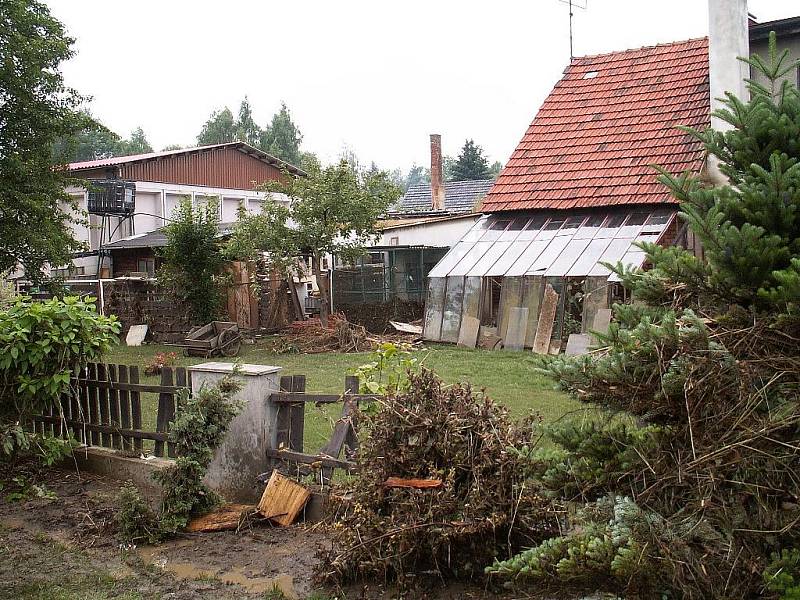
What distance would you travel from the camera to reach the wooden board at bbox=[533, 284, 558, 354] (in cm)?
1741

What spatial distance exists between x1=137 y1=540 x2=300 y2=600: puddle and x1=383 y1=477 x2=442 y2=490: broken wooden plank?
0.93 meters

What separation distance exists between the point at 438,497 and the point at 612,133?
17.4m

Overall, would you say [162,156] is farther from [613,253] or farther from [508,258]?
[613,253]

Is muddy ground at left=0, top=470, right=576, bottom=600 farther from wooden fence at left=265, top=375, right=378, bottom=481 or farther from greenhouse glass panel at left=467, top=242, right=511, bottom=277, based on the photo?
greenhouse glass panel at left=467, top=242, right=511, bottom=277

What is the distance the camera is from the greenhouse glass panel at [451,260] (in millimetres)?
19062

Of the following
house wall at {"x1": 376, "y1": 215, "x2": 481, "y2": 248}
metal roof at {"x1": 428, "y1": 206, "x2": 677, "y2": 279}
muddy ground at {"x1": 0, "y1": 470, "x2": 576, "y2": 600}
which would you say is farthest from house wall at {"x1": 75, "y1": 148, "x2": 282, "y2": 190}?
muddy ground at {"x1": 0, "y1": 470, "x2": 576, "y2": 600}

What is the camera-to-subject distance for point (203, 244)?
2098 cm

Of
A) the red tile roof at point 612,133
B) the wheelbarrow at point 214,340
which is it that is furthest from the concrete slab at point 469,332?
the wheelbarrow at point 214,340

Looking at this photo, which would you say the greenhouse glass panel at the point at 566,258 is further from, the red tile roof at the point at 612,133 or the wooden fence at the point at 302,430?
the wooden fence at the point at 302,430

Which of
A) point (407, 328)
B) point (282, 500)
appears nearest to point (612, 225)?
point (407, 328)

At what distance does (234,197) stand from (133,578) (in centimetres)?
3441

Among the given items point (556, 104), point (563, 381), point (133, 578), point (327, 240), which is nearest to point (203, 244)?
point (327, 240)

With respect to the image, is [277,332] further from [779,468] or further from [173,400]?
[779,468]

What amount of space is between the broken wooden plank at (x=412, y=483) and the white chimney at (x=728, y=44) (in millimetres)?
12908
